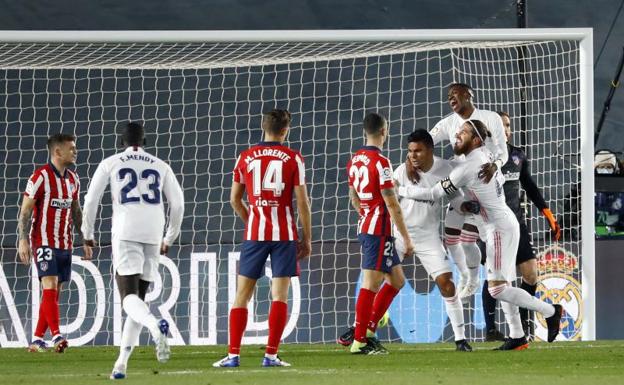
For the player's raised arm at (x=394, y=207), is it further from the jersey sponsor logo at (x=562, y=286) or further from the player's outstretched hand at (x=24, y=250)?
the jersey sponsor logo at (x=562, y=286)

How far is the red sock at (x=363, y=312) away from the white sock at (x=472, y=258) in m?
1.24

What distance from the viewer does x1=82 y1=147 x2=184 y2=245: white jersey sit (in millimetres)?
6809

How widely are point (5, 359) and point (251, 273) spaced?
226 centimetres

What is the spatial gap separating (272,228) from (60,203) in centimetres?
284

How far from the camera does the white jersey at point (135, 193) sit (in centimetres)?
681

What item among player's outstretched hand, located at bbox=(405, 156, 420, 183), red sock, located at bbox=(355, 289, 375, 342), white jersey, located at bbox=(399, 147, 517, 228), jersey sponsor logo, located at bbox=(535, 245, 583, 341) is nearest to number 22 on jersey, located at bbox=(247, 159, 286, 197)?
red sock, located at bbox=(355, 289, 375, 342)

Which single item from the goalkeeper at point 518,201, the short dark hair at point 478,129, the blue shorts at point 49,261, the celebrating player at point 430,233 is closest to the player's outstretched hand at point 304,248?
the celebrating player at point 430,233

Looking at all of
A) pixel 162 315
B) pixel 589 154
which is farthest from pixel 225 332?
pixel 589 154

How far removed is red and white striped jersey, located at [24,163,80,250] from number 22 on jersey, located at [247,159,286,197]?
106 inches

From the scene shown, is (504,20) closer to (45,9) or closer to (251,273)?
(45,9)

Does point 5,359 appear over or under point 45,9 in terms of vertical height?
under

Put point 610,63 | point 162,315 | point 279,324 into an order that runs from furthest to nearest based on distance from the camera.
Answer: point 610,63 < point 162,315 < point 279,324

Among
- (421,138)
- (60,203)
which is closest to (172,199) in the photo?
(421,138)

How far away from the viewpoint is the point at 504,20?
16797mm
